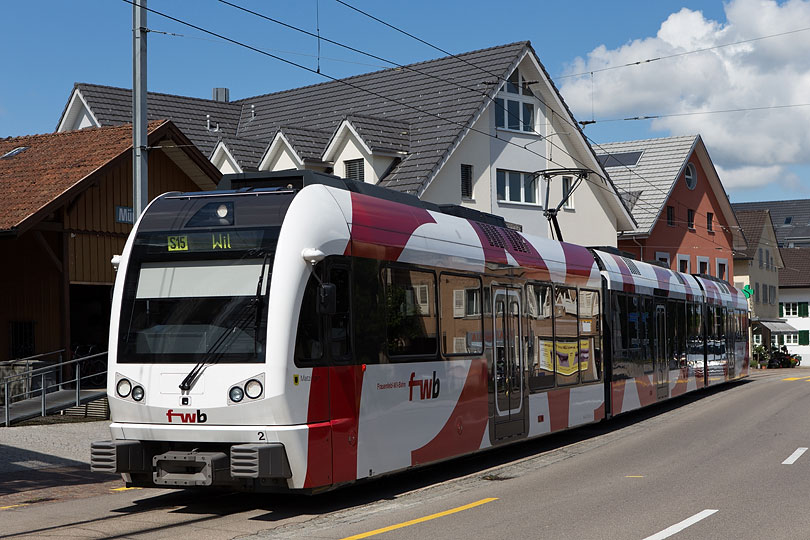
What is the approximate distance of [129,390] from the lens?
393 inches

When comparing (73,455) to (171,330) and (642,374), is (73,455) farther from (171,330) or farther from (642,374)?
(642,374)

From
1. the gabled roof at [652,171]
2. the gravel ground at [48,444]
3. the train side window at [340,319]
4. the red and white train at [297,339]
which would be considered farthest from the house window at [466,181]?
the train side window at [340,319]

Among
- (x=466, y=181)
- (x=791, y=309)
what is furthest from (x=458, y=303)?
(x=791, y=309)

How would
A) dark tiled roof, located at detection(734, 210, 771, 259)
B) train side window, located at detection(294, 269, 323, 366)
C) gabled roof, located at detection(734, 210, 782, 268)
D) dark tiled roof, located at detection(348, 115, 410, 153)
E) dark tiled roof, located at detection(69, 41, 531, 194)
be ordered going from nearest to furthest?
train side window, located at detection(294, 269, 323, 366) → dark tiled roof, located at detection(348, 115, 410, 153) → dark tiled roof, located at detection(69, 41, 531, 194) → gabled roof, located at detection(734, 210, 782, 268) → dark tiled roof, located at detection(734, 210, 771, 259)

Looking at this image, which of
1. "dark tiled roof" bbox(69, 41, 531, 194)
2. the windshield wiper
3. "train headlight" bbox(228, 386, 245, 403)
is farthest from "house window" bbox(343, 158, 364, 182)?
"train headlight" bbox(228, 386, 245, 403)

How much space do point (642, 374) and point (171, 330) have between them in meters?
13.4

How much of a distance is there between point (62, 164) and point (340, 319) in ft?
44.4

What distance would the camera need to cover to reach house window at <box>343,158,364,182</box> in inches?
1340

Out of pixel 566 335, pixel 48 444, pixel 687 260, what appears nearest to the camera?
pixel 48 444

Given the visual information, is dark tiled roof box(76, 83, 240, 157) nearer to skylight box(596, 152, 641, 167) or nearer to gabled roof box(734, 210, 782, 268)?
skylight box(596, 152, 641, 167)

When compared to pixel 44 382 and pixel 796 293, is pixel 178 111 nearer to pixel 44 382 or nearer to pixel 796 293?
pixel 44 382

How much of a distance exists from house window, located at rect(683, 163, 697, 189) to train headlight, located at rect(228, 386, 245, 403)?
4925cm

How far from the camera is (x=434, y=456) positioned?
1195 centimetres

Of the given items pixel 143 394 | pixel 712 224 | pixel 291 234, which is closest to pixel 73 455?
pixel 143 394
